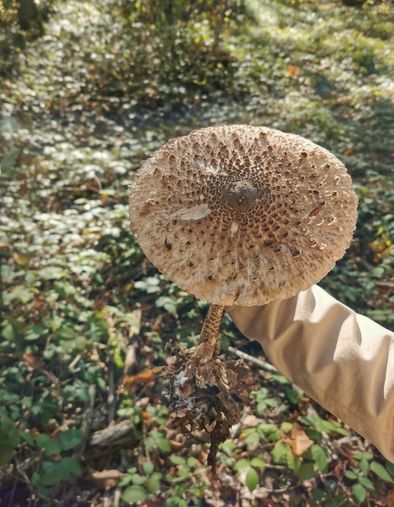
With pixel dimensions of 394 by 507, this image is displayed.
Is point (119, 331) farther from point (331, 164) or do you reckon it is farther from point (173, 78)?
→ point (173, 78)

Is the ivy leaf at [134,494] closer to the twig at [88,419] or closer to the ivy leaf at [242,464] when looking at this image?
the twig at [88,419]

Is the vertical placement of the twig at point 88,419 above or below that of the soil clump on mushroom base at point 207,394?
below

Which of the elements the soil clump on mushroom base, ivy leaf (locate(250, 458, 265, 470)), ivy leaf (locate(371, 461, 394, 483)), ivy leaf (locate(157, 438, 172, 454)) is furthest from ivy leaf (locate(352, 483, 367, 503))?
ivy leaf (locate(157, 438, 172, 454))

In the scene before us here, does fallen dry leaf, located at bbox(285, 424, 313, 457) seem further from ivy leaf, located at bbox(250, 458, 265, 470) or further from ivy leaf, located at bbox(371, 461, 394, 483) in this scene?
ivy leaf, located at bbox(371, 461, 394, 483)

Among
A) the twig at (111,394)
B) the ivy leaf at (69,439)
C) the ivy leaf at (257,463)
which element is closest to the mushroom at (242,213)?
the ivy leaf at (69,439)

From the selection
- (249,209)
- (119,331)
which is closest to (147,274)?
(119,331)
